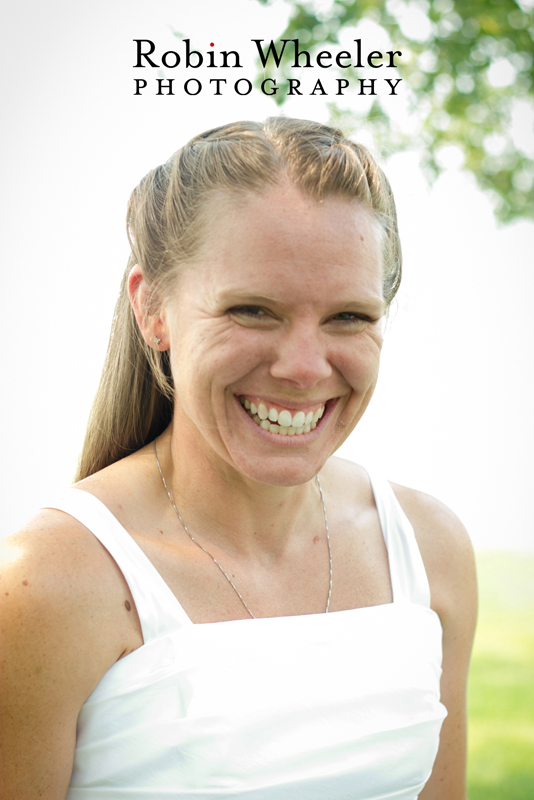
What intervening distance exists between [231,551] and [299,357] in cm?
64

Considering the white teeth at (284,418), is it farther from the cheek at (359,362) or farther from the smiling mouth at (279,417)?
the cheek at (359,362)

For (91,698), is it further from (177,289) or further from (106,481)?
(177,289)

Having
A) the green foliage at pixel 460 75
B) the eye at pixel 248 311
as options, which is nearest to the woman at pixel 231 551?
the eye at pixel 248 311

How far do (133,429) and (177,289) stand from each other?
0.52 m

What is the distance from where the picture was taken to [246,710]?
1.72m

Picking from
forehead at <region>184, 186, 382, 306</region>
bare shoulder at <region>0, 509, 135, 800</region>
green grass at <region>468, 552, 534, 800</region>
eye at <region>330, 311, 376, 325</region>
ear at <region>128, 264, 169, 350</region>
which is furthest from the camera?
green grass at <region>468, 552, 534, 800</region>

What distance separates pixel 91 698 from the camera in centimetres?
166

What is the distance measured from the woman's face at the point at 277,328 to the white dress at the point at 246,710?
0.39 meters

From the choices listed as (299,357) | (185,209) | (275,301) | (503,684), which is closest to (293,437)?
(299,357)

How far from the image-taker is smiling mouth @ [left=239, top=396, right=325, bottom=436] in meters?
1.77

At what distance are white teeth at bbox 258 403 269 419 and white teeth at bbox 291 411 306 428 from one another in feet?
0.23

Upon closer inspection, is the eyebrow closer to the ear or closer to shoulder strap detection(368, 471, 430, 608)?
the ear

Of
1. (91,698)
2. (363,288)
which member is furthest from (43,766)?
(363,288)

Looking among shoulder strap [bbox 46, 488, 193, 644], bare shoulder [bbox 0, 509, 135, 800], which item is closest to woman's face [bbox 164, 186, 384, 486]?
shoulder strap [bbox 46, 488, 193, 644]
